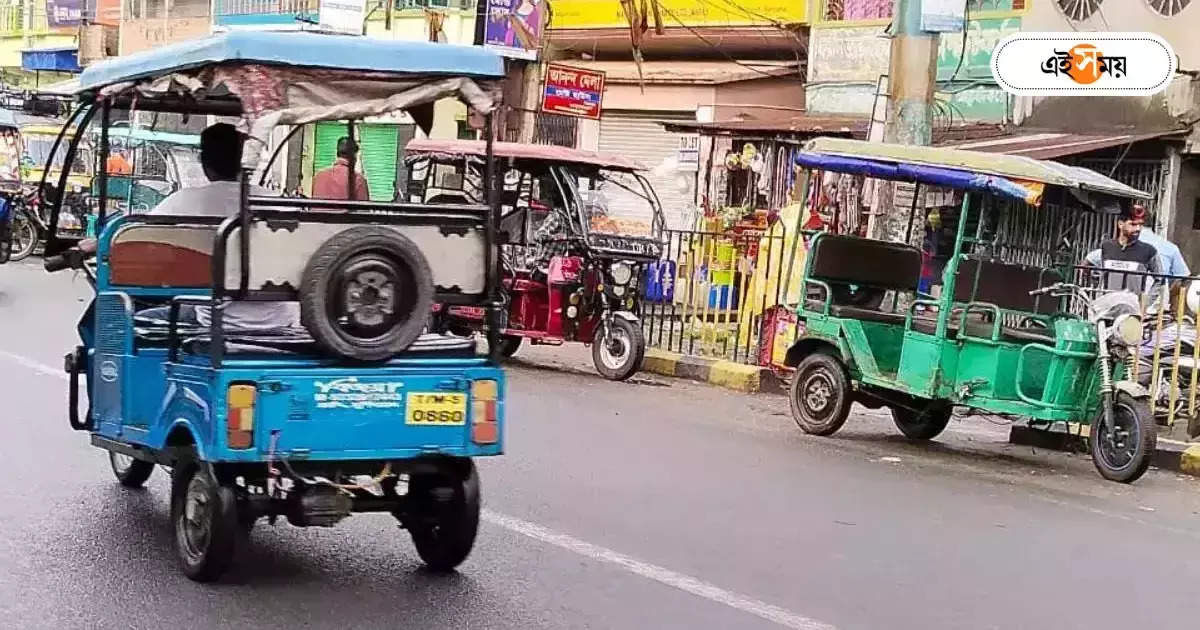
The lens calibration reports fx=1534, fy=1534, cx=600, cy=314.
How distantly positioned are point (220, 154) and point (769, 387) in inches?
322

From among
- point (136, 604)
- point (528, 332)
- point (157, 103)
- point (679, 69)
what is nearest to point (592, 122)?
point (679, 69)

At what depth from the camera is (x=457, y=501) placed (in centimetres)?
646

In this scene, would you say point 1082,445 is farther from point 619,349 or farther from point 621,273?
point 621,273

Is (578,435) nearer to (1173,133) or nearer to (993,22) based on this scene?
(1173,133)

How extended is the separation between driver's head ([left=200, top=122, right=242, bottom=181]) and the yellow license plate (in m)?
1.87

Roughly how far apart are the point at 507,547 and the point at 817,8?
15460 millimetres

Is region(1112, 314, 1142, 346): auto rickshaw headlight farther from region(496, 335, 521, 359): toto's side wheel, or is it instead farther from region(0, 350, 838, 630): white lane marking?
region(496, 335, 521, 359): toto's side wheel

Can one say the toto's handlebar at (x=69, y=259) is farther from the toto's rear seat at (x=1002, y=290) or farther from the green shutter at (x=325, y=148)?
the toto's rear seat at (x=1002, y=290)

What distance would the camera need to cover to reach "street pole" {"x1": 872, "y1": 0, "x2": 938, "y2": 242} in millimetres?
14016

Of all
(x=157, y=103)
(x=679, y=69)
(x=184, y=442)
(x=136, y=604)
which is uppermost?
(x=679, y=69)

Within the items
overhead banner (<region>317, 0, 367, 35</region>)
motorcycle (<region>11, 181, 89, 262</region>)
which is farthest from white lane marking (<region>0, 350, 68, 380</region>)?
motorcycle (<region>11, 181, 89, 262</region>)

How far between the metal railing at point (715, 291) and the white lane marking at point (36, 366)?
223 inches

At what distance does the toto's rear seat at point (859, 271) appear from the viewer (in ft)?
38.9

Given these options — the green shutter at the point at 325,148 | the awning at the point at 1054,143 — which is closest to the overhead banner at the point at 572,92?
the green shutter at the point at 325,148
